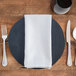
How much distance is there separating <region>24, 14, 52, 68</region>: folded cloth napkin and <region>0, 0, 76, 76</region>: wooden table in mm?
73

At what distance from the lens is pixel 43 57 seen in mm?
A: 610

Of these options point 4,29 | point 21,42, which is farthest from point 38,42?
point 4,29

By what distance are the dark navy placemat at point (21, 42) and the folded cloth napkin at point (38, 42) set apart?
0.03 meters

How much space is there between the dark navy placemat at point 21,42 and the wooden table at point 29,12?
0.04m

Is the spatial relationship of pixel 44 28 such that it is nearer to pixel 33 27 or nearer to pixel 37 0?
pixel 33 27

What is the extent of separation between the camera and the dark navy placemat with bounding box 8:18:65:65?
62 cm

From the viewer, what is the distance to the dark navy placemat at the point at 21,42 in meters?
0.62

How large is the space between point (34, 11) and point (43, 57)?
0.78 ft

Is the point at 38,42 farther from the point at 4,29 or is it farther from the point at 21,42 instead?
the point at 4,29

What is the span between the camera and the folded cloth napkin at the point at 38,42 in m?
0.61

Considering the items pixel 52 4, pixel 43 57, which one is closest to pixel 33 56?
pixel 43 57

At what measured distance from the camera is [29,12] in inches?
26.6

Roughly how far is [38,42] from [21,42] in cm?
8

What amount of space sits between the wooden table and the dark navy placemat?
4 cm
